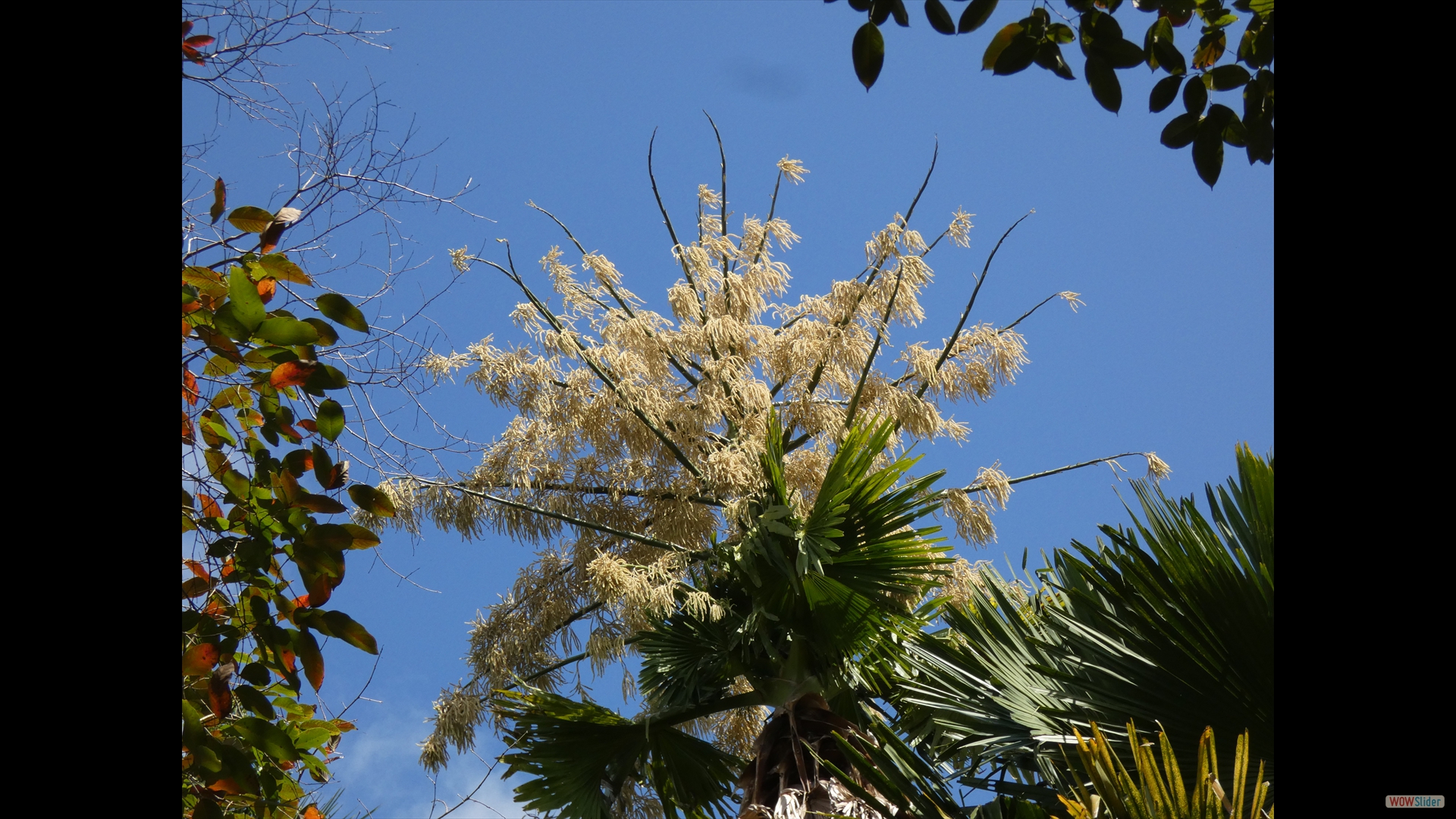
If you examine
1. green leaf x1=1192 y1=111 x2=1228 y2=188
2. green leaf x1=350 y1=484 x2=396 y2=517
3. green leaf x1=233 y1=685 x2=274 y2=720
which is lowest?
green leaf x1=233 y1=685 x2=274 y2=720

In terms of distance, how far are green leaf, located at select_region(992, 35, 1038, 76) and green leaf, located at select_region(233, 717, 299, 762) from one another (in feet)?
6.71

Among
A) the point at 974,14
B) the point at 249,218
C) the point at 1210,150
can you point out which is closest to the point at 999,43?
the point at 974,14

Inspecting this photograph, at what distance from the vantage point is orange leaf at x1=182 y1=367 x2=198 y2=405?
2.09m

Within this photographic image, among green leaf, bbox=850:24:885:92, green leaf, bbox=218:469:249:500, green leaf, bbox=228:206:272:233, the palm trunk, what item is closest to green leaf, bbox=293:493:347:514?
green leaf, bbox=218:469:249:500

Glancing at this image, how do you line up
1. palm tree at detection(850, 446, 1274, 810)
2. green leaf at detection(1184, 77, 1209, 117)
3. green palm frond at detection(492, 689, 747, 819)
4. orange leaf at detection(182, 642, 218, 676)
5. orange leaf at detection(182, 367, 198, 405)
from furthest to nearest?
green palm frond at detection(492, 689, 747, 819), palm tree at detection(850, 446, 1274, 810), green leaf at detection(1184, 77, 1209, 117), orange leaf at detection(182, 367, 198, 405), orange leaf at detection(182, 642, 218, 676)

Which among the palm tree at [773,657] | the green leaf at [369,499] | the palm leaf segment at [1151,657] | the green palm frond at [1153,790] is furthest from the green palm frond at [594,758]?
the green leaf at [369,499]

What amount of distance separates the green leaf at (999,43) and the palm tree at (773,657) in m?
2.61

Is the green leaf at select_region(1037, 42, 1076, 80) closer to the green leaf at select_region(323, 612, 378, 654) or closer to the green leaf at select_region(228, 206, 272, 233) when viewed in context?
the green leaf at select_region(228, 206, 272, 233)

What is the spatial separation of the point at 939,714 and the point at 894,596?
200 centimetres

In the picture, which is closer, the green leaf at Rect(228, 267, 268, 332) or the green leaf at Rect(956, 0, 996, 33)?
the green leaf at Rect(228, 267, 268, 332)

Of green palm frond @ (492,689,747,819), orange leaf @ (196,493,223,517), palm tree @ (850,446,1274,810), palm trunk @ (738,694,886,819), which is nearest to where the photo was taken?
orange leaf @ (196,493,223,517)

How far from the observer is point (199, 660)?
1980 mm

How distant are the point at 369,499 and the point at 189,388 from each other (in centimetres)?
39

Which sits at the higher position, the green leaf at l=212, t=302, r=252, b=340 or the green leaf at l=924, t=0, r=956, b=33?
the green leaf at l=924, t=0, r=956, b=33
